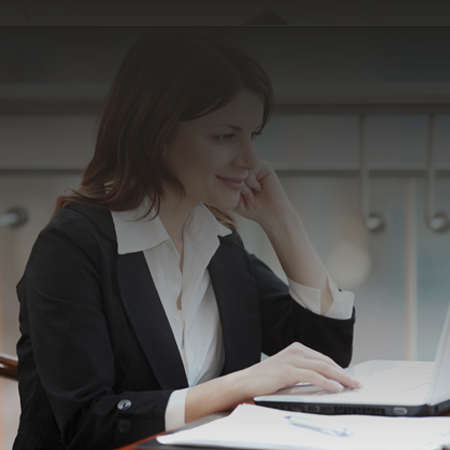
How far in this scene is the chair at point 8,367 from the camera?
1317mm

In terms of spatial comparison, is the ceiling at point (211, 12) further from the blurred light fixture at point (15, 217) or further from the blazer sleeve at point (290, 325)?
the blazer sleeve at point (290, 325)

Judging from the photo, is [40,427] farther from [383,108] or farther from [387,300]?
[383,108]

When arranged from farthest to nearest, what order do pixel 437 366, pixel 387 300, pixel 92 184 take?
pixel 387 300
pixel 92 184
pixel 437 366

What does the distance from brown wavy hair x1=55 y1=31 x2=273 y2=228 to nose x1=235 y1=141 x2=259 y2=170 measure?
4.8 inches

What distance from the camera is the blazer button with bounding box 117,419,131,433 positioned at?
89 cm

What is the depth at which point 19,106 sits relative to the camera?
1457 millimetres

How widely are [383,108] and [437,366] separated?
90cm

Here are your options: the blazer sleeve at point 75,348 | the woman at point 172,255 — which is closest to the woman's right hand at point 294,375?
the blazer sleeve at point 75,348

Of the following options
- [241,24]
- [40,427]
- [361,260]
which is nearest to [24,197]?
[40,427]

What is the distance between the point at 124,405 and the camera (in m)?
0.90

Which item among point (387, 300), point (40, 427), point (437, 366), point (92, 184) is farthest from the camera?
point (387, 300)

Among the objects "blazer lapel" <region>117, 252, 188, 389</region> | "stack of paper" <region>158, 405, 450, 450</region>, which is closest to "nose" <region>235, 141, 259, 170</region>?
"blazer lapel" <region>117, 252, 188, 389</region>

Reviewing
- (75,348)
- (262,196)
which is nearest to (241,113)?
(262,196)

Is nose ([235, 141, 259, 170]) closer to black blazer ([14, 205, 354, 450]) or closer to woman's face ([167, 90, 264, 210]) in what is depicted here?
woman's face ([167, 90, 264, 210])
